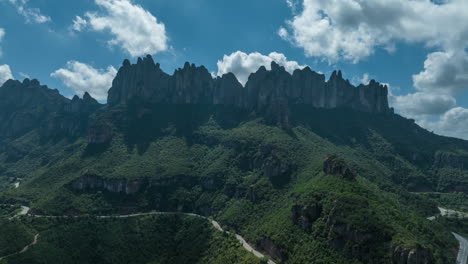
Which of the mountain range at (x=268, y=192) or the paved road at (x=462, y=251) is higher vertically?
the mountain range at (x=268, y=192)

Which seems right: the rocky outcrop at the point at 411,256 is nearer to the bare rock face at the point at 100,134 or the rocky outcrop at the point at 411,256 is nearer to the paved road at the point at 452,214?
the paved road at the point at 452,214

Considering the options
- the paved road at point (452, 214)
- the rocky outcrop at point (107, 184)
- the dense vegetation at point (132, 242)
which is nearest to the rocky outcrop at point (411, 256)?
the dense vegetation at point (132, 242)

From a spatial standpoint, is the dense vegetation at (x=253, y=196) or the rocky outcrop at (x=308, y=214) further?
the rocky outcrop at (x=308, y=214)

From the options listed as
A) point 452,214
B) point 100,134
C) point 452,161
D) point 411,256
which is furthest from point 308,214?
point 452,161

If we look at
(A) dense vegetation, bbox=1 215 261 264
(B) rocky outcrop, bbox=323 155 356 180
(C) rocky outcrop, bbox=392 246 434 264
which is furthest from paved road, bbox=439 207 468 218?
(A) dense vegetation, bbox=1 215 261 264

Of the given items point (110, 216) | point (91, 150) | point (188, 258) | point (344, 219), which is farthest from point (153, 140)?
point (344, 219)

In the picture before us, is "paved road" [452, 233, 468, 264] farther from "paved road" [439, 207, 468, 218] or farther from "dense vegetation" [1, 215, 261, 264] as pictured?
"dense vegetation" [1, 215, 261, 264]

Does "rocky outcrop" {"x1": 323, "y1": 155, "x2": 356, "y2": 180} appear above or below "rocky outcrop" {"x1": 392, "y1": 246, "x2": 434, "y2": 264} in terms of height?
above
